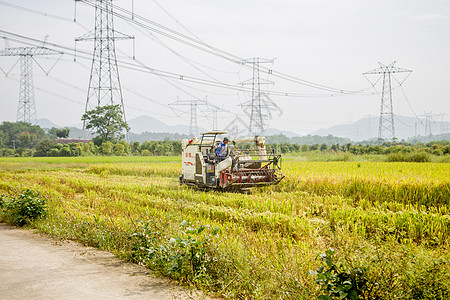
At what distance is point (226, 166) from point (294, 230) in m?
5.94

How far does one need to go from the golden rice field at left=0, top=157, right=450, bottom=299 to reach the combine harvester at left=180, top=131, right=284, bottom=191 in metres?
0.74

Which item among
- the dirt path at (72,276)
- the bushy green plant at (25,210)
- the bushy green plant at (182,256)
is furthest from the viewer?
the bushy green plant at (25,210)

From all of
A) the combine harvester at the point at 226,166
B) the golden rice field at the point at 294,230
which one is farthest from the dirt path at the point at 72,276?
the combine harvester at the point at 226,166

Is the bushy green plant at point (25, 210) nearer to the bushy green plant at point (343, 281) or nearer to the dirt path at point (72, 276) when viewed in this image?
the dirt path at point (72, 276)

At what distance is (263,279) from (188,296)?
107 cm

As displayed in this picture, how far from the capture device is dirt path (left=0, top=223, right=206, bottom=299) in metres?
5.35

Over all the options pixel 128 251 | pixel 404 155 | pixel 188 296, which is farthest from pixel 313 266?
pixel 404 155

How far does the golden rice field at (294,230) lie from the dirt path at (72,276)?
0.36m

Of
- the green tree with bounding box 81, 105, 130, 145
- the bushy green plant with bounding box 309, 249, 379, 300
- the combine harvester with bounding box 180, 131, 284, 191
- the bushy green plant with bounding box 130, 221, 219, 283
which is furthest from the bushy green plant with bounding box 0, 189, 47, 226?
the green tree with bounding box 81, 105, 130, 145

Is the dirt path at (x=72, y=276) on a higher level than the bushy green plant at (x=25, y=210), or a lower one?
Answer: lower

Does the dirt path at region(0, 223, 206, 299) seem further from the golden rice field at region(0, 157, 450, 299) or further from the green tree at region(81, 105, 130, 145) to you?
the green tree at region(81, 105, 130, 145)

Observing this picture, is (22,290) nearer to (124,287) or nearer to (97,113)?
(124,287)

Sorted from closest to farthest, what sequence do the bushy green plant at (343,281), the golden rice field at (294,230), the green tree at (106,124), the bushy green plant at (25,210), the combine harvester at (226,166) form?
the bushy green plant at (343,281) → the golden rice field at (294,230) → the bushy green plant at (25,210) → the combine harvester at (226,166) → the green tree at (106,124)

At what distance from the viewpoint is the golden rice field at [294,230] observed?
4715 mm
